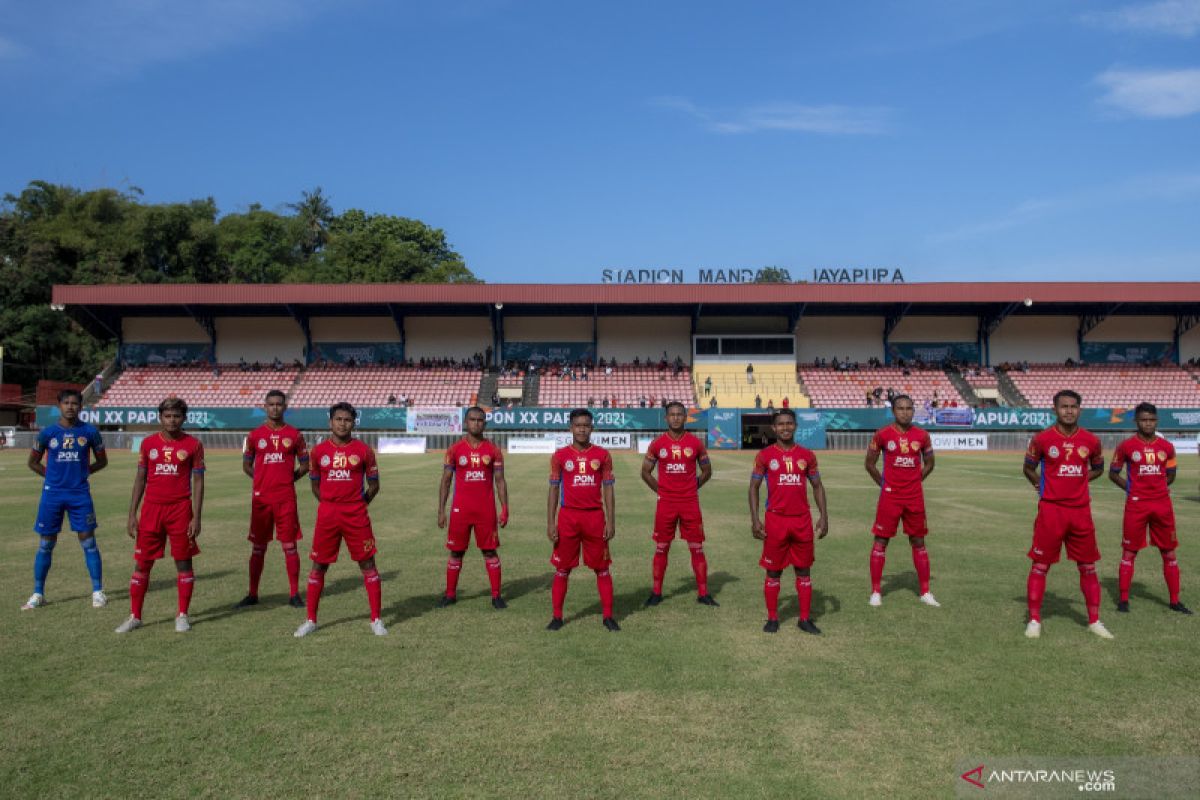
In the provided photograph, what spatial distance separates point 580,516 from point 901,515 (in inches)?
149

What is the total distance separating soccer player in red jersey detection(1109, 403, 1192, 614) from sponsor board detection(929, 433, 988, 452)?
3425cm

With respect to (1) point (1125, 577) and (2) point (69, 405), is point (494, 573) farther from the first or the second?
(1) point (1125, 577)

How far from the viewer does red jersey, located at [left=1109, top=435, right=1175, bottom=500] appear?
831cm

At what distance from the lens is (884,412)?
41.2m

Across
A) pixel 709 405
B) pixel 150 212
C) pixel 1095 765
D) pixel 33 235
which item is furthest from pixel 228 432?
pixel 1095 765

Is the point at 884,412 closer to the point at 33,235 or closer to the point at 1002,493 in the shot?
the point at 1002,493

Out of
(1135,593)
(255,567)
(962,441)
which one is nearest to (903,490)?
(1135,593)

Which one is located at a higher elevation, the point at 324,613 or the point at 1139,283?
the point at 1139,283

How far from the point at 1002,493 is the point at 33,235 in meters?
75.5

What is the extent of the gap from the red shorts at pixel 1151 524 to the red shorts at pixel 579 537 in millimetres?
5687

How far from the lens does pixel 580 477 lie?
764 centimetres

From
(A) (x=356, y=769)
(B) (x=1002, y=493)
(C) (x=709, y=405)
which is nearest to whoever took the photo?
(A) (x=356, y=769)

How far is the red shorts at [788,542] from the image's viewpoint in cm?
744

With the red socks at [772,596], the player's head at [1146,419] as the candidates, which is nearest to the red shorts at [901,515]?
the red socks at [772,596]
